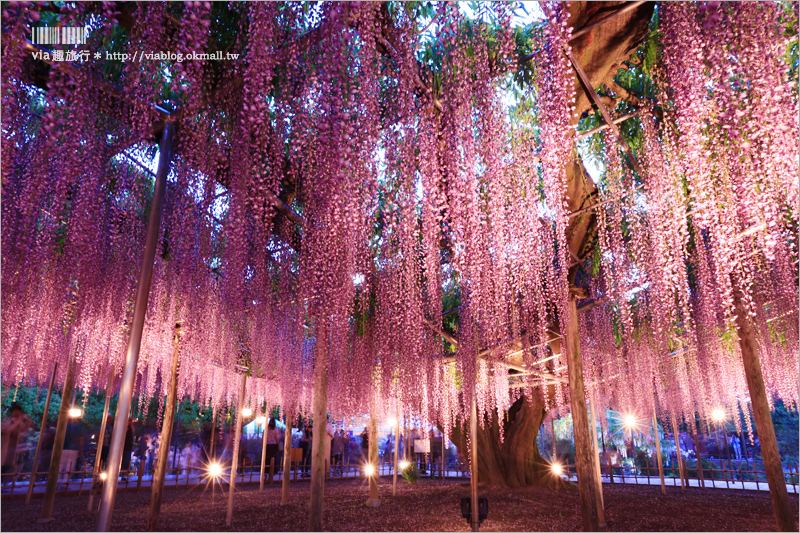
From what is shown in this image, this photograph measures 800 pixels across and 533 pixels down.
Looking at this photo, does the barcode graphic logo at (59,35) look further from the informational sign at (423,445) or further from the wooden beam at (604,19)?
the informational sign at (423,445)

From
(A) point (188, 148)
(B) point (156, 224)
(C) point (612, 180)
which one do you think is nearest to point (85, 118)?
(A) point (188, 148)

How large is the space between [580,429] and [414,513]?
373cm

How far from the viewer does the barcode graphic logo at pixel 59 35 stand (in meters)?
3.37

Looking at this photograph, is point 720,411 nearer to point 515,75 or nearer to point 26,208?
point 515,75

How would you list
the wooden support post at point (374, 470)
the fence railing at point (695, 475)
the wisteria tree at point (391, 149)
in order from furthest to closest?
1. the fence railing at point (695, 475)
2. the wooden support post at point (374, 470)
3. the wisteria tree at point (391, 149)

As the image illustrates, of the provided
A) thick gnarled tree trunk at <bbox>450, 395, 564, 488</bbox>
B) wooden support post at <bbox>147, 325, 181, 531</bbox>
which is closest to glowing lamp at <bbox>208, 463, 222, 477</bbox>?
wooden support post at <bbox>147, 325, 181, 531</bbox>

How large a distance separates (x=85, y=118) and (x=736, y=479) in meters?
21.1

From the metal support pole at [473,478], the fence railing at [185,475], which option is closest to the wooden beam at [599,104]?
the metal support pole at [473,478]

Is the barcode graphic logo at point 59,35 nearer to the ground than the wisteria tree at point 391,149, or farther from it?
farther from it

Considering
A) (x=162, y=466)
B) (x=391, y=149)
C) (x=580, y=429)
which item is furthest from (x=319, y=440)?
(x=580, y=429)

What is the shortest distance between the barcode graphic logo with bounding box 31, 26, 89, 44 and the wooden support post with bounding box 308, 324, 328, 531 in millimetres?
3455

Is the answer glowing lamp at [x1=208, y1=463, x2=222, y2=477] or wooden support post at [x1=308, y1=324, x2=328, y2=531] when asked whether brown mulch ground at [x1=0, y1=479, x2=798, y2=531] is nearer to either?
glowing lamp at [x1=208, y1=463, x2=222, y2=477]

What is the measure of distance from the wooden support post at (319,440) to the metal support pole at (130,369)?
2.34m

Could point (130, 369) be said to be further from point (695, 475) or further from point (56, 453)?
point (695, 475)
